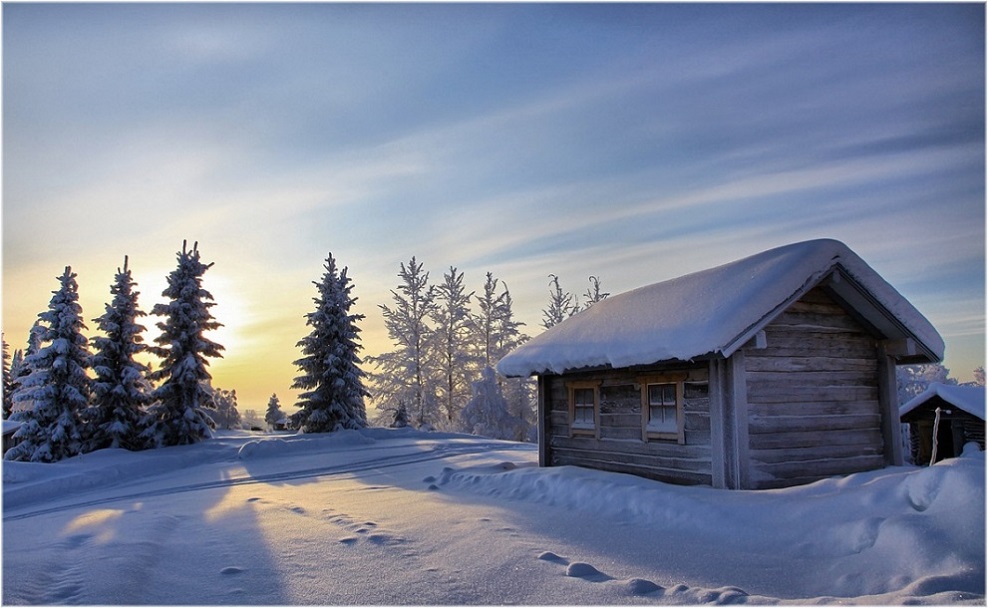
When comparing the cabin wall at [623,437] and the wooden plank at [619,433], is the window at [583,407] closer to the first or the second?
the cabin wall at [623,437]

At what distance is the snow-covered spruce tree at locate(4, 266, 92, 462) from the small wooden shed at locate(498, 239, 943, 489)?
63.1ft

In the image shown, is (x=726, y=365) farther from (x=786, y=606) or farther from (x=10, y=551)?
(x=10, y=551)

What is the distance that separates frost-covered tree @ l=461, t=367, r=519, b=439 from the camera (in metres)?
38.3

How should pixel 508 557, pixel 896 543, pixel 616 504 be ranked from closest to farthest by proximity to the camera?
pixel 896 543
pixel 508 557
pixel 616 504

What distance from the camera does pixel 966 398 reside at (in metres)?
20.7

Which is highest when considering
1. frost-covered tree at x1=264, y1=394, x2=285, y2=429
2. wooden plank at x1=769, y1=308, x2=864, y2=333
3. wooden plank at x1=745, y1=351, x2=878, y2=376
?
wooden plank at x1=769, y1=308, x2=864, y2=333

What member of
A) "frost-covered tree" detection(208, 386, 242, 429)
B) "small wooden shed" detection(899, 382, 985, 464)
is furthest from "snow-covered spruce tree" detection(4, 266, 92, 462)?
"frost-covered tree" detection(208, 386, 242, 429)

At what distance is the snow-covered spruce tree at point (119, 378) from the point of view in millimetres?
25047

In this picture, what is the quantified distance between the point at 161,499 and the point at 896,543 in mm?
13574

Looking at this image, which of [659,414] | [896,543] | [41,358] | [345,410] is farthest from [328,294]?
[896,543]

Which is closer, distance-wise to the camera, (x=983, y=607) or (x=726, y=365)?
(x=983, y=607)

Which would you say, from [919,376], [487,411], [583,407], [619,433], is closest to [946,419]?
[583,407]

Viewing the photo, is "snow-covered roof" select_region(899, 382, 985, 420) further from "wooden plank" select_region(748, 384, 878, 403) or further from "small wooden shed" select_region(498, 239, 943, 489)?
"wooden plank" select_region(748, 384, 878, 403)

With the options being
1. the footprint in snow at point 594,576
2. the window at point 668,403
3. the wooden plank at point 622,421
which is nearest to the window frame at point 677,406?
the window at point 668,403
